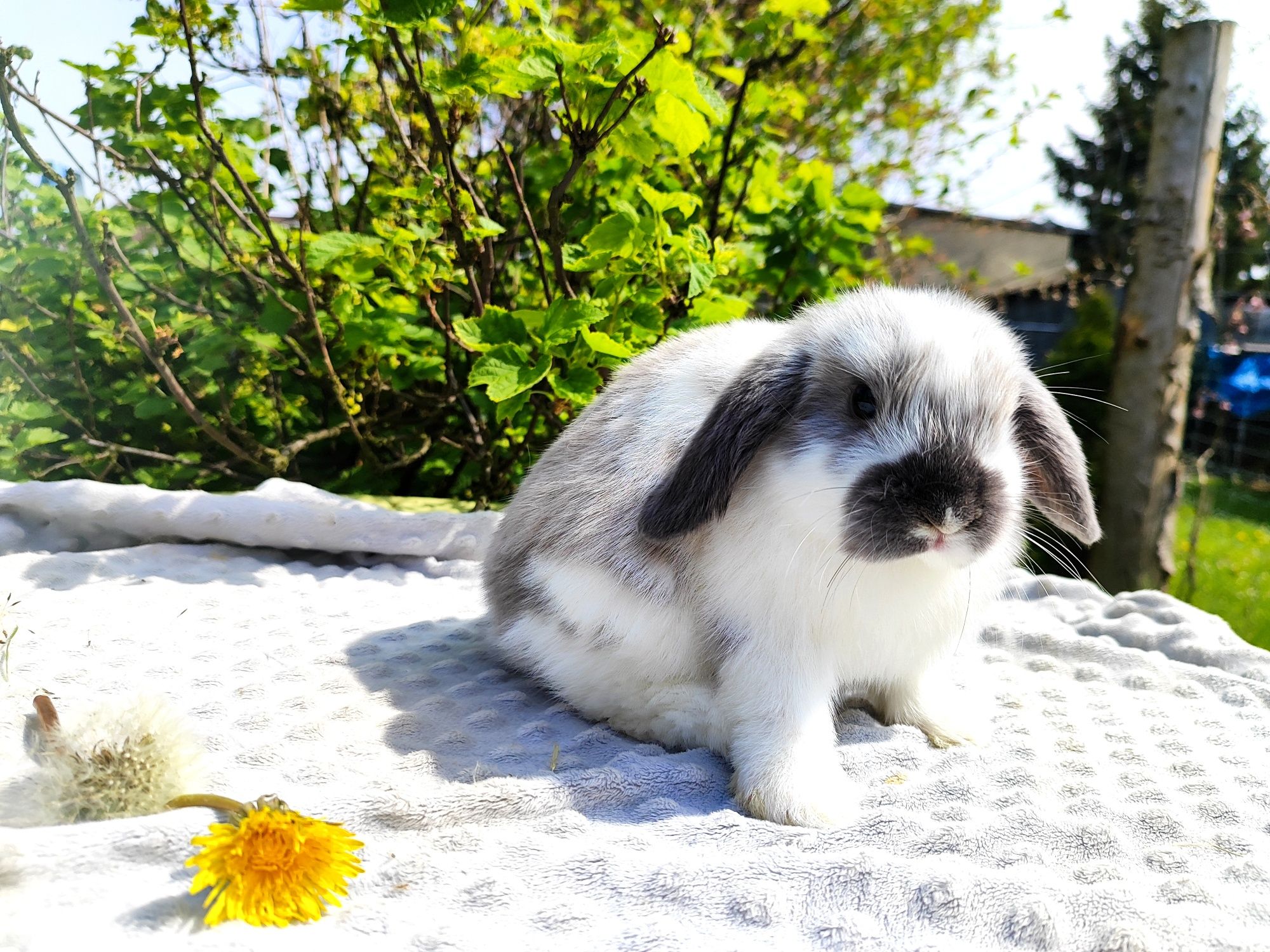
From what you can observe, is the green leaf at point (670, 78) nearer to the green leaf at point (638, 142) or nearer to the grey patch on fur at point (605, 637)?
the green leaf at point (638, 142)

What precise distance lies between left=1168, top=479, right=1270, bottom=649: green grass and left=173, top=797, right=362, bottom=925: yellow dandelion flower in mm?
3276

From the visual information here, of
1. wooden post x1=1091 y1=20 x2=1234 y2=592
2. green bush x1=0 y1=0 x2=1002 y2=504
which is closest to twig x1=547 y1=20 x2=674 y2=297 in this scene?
green bush x1=0 y1=0 x2=1002 y2=504

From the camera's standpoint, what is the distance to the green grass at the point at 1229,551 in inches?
116

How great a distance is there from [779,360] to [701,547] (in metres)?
0.33

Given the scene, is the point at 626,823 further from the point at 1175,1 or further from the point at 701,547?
the point at 1175,1

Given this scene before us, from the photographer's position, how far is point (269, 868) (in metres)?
1.05

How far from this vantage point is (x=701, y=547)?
1.50 m

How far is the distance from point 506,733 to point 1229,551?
4.56 m

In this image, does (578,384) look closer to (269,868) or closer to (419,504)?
(419,504)

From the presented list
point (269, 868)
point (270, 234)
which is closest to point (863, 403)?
point (269, 868)

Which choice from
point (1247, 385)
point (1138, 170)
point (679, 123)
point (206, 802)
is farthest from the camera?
point (1247, 385)

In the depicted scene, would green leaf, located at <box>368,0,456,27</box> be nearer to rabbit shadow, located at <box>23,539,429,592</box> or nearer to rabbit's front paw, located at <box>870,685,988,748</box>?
rabbit shadow, located at <box>23,539,429,592</box>

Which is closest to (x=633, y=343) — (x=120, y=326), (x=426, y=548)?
(x=426, y=548)

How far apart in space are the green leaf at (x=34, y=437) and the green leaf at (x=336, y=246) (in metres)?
0.99
